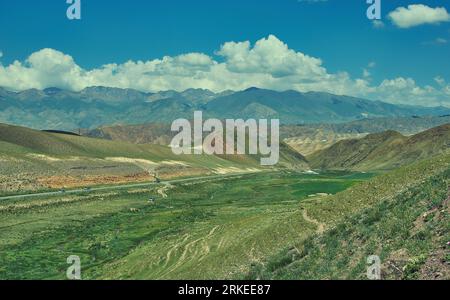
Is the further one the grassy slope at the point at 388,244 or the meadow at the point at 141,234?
the meadow at the point at 141,234

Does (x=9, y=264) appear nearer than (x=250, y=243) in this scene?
No

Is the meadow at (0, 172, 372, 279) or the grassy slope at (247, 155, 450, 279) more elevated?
the grassy slope at (247, 155, 450, 279)

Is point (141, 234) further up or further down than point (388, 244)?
further down

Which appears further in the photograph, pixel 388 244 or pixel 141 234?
pixel 141 234

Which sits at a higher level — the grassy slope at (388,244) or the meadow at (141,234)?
the grassy slope at (388,244)

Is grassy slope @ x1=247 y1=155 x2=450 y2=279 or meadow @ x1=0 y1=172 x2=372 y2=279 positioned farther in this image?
meadow @ x1=0 y1=172 x2=372 y2=279
